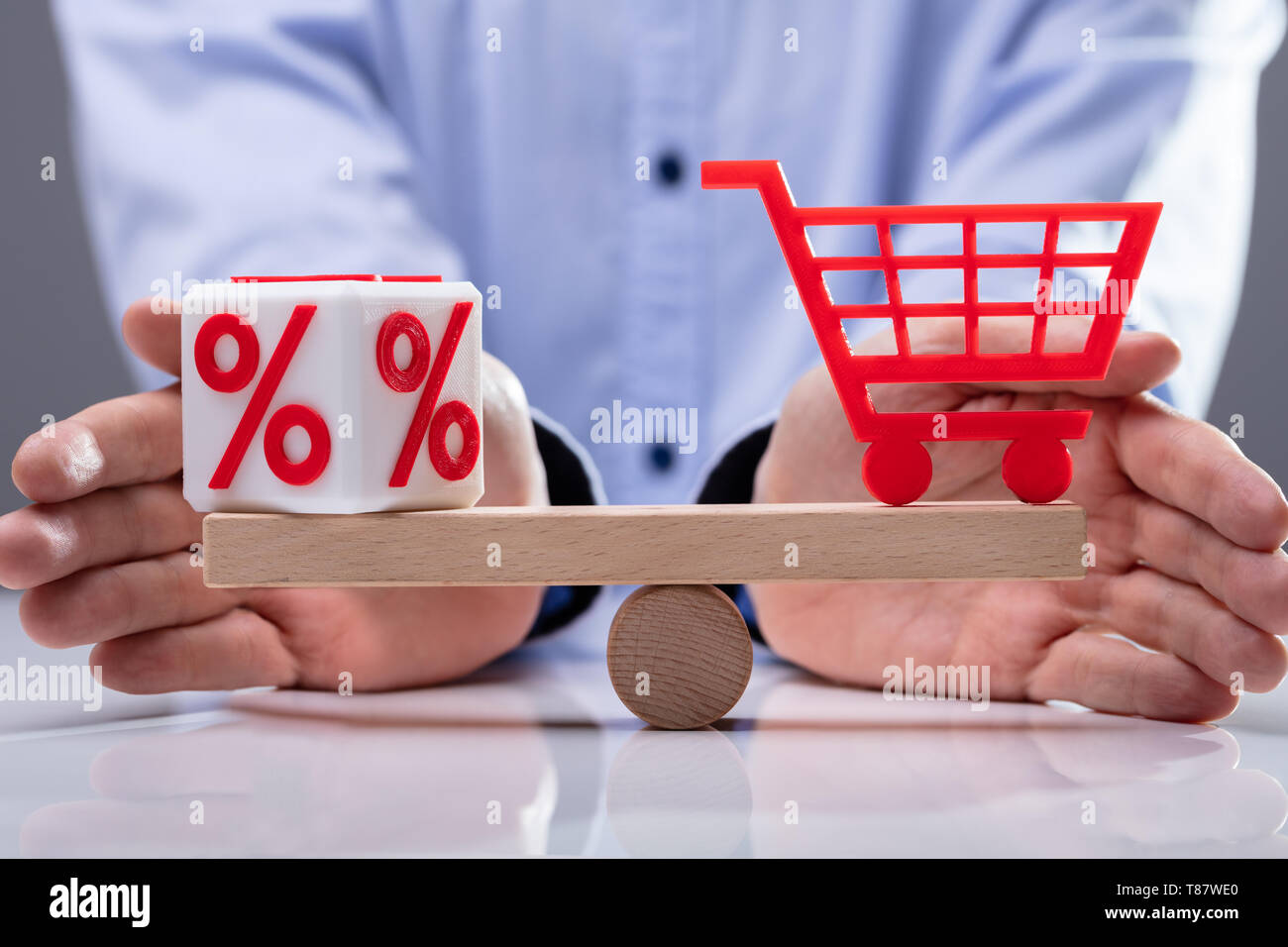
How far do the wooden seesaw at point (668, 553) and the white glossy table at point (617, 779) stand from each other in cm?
8

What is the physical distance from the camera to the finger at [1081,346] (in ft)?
2.65

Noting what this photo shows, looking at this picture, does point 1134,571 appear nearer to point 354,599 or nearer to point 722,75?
point 354,599

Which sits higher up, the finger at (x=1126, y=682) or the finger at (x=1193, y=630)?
the finger at (x=1193, y=630)

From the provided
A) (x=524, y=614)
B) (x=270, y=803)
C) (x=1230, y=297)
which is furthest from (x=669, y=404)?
(x=270, y=803)

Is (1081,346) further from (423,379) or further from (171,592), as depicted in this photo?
(171,592)

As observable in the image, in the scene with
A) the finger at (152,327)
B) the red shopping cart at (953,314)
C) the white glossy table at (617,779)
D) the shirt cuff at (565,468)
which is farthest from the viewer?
the shirt cuff at (565,468)

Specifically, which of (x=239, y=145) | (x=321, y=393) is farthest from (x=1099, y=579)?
(x=239, y=145)

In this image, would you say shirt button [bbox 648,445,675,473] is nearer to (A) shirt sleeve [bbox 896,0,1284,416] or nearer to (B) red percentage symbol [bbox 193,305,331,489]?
(A) shirt sleeve [bbox 896,0,1284,416]

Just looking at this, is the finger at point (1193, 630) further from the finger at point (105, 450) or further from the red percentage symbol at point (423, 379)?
the finger at point (105, 450)

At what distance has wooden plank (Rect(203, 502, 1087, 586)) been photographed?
0.75 m

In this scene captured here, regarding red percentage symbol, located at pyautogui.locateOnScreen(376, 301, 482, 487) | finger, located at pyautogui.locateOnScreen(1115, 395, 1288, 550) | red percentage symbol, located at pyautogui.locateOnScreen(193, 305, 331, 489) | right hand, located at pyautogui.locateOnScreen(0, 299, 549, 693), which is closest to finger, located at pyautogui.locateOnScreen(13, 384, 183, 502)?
right hand, located at pyautogui.locateOnScreen(0, 299, 549, 693)

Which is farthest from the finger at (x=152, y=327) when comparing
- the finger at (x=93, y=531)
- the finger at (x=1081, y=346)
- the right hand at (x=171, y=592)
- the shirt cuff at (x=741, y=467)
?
the finger at (x=1081, y=346)

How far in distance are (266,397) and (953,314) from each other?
453 millimetres

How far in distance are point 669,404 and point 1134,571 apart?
Result: 532 mm
